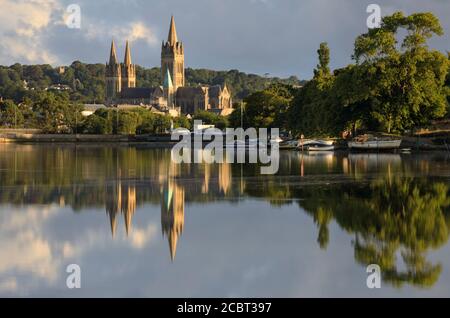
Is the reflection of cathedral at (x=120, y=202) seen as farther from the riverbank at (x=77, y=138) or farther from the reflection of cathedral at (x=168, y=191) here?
the riverbank at (x=77, y=138)

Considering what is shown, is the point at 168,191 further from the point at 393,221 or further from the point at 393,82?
the point at 393,82

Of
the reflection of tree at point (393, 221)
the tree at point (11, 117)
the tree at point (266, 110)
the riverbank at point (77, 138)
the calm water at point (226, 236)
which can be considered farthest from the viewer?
the tree at point (11, 117)

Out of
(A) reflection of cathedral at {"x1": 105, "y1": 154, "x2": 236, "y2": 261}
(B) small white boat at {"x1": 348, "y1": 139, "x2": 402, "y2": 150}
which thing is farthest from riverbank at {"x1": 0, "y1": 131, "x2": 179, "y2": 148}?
(A) reflection of cathedral at {"x1": 105, "y1": 154, "x2": 236, "y2": 261}

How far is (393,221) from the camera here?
26672 mm

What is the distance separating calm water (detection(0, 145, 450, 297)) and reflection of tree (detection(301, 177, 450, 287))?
1.7 inches

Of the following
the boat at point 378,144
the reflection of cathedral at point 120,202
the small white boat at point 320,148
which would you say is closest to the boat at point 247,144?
the small white boat at point 320,148

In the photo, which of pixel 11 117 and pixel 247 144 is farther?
pixel 11 117

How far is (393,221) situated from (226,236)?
556cm

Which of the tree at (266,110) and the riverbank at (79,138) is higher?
the tree at (266,110)

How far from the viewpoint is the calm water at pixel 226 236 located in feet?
60.2

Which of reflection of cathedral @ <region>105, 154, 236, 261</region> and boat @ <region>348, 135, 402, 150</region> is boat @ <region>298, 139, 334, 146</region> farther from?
reflection of cathedral @ <region>105, 154, 236, 261</region>

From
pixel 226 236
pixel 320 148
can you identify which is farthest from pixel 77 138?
pixel 226 236

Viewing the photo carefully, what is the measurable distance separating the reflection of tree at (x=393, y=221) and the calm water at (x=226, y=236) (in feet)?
0.14

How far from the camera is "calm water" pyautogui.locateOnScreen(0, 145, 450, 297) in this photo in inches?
722
